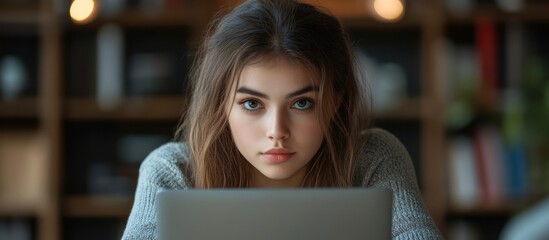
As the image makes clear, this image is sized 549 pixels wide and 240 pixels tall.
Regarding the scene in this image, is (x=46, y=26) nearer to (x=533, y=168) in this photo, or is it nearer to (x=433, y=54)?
(x=433, y=54)

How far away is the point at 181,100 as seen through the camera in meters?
3.40

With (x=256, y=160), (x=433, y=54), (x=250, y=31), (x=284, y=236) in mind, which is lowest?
(x=284, y=236)

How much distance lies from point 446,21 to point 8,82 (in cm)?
163

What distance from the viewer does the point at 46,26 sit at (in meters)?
3.36

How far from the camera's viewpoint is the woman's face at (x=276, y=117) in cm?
158

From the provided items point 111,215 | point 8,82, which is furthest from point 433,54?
point 8,82

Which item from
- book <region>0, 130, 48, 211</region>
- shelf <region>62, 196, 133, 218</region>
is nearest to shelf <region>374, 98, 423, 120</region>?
shelf <region>62, 196, 133, 218</region>

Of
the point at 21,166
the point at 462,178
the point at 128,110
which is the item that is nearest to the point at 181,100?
the point at 128,110

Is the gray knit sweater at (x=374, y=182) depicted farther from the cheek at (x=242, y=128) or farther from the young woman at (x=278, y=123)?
the cheek at (x=242, y=128)

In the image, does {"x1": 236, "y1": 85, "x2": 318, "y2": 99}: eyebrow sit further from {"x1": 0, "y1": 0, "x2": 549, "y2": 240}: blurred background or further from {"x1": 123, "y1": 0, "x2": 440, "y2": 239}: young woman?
{"x1": 0, "y1": 0, "x2": 549, "y2": 240}: blurred background

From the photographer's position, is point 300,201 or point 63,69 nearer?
point 300,201

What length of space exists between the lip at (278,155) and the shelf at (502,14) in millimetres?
1833

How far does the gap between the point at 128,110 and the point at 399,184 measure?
73.4 inches

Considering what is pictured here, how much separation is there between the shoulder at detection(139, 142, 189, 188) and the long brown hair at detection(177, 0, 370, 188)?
3 centimetres
